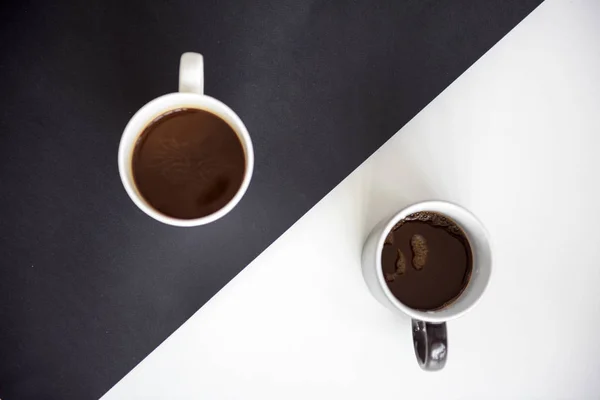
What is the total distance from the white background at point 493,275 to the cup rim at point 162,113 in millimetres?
181

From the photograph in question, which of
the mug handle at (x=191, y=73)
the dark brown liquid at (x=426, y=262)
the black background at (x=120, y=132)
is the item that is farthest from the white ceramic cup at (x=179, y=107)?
the dark brown liquid at (x=426, y=262)

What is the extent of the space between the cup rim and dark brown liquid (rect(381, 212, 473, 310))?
0.77ft

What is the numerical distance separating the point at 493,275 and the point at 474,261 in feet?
0.33

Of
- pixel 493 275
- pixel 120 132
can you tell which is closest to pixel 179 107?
pixel 120 132

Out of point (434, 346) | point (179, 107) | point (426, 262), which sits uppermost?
point (179, 107)

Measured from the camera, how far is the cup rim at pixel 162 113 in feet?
1.97

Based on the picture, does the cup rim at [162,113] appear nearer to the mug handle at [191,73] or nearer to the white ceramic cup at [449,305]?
the mug handle at [191,73]

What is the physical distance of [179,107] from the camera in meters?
0.64

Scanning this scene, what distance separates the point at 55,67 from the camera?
0.73m

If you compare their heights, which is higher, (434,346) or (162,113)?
(162,113)

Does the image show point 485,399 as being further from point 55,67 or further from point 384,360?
point 55,67

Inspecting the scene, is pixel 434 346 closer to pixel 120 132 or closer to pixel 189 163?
pixel 189 163

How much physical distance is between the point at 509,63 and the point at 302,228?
426 mm

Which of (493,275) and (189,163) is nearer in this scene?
(189,163)
